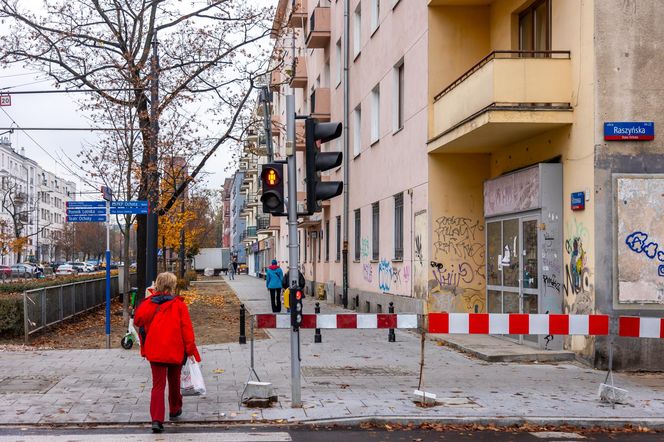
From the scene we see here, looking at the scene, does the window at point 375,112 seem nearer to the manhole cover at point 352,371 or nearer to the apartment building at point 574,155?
the apartment building at point 574,155

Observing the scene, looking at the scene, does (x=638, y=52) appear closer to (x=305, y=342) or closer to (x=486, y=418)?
(x=486, y=418)

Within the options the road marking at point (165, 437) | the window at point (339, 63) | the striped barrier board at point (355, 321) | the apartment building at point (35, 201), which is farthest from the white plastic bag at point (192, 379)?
the apartment building at point (35, 201)

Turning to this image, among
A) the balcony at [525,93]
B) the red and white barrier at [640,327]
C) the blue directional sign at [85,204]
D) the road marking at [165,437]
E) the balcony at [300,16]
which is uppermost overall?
the balcony at [300,16]

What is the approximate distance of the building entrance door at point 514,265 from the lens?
13516 millimetres

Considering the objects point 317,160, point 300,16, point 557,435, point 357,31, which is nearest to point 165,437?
point 317,160

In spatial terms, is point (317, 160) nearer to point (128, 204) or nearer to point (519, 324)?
point (519, 324)

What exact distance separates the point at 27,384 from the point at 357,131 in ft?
55.4

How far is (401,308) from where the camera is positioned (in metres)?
18.7

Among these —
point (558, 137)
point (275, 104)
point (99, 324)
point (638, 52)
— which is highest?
point (275, 104)

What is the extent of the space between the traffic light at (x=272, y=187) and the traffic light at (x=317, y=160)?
13.0 inches

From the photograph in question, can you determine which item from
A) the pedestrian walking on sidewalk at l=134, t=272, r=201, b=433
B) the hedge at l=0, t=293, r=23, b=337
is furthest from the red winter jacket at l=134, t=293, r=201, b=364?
the hedge at l=0, t=293, r=23, b=337

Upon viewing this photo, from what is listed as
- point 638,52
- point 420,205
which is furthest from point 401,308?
point 638,52

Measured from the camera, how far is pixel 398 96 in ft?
66.4

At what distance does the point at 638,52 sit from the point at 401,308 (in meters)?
8.80
